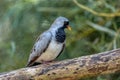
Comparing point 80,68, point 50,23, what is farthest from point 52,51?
point 50,23

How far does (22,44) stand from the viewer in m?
5.09

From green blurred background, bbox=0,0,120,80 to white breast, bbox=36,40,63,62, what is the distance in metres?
1.27

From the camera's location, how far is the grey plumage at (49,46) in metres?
3.27

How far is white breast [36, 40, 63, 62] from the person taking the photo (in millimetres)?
3268

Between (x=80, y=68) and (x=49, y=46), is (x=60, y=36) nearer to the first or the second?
(x=49, y=46)

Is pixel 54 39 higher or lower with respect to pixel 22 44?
higher

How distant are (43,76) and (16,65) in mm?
1831

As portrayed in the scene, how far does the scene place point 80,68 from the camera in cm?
297

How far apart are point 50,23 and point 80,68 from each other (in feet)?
6.20

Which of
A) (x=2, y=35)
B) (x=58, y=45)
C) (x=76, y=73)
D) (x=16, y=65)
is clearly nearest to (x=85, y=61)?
(x=76, y=73)

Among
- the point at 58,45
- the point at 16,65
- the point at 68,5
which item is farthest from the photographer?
the point at 68,5

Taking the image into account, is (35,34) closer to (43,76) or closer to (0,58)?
(0,58)

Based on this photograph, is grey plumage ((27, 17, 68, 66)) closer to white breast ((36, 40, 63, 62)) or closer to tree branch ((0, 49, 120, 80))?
white breast ((36, 40, 63, 62))

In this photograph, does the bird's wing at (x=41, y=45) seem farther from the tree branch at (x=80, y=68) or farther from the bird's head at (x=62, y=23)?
the tree branch at (x=80, y=68)
